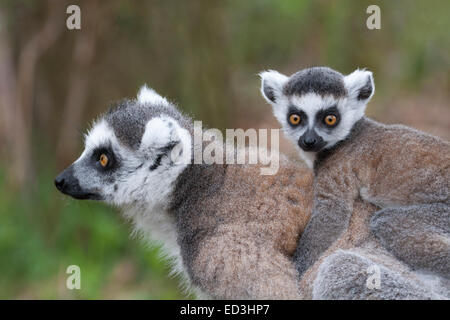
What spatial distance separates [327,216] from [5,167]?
6.34 m

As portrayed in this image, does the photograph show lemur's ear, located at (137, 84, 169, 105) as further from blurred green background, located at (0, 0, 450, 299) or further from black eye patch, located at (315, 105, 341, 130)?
blurred green background, located at (0, 0, 450, 299)

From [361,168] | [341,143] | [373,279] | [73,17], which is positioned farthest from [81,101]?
[373,279]

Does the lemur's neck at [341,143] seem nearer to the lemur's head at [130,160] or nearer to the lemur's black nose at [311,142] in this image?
the lemur's black nose at [311,142]

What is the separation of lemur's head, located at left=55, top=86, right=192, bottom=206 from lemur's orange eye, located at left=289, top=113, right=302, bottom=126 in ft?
3.84

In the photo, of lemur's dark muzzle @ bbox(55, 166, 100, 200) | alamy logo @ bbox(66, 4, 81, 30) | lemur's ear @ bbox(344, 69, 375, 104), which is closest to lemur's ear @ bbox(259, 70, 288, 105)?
lemur's ear @ bbox(344, 69, 375, 104)

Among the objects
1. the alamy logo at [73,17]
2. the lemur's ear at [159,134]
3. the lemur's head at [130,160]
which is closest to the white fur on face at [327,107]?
the lemur's head at [130,160]

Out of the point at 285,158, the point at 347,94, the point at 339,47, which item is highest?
the point at 339,47

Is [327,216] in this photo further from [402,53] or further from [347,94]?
[402,53]

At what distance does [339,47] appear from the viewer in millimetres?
11859

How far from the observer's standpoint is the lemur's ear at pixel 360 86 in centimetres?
511

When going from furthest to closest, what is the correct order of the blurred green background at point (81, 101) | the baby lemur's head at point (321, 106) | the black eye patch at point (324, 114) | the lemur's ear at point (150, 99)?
the blurred green background at point (81, 101) < the black eye patch at point (324, 114) < the baby lemur's head at point (321, 106) < the lemur's ear at point (150, 99)

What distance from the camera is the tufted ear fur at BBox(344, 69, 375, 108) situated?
201 inches
